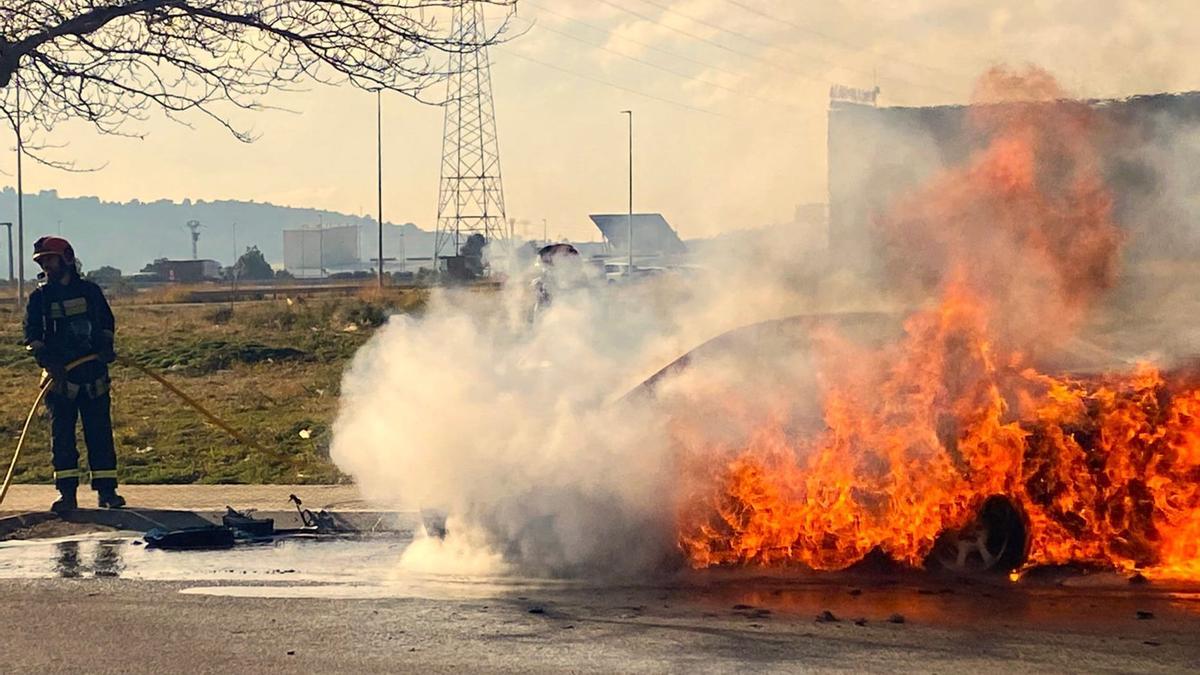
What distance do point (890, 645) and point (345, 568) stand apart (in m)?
3.61

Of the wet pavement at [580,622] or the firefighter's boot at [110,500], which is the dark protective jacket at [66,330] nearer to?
the firefighter's boot at [110,500]

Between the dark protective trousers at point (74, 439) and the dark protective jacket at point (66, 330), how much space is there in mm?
185

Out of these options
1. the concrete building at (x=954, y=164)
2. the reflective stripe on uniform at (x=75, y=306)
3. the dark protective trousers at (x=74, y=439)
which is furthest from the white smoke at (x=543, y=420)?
the reflective stripe on uniform at (x=75, y=306)

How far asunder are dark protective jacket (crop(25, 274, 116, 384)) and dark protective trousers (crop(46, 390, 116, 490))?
19 cm

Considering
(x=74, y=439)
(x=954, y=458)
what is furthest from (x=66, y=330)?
(x=954, y=458)

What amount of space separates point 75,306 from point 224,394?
7.66 m

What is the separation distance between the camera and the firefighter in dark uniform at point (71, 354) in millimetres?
10891

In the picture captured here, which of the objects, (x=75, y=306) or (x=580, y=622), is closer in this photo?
(x=580, y=622)

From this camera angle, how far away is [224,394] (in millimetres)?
18656

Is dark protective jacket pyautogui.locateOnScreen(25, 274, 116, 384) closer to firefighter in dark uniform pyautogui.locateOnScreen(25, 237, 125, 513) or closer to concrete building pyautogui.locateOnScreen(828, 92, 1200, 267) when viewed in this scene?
firefighter in dark uniform pyautogui.locateOnScreen(25, 237, 125, 513)

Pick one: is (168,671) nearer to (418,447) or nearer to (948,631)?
(418,447)

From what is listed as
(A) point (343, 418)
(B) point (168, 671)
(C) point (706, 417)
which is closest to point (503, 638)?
(B) point (168, 671)

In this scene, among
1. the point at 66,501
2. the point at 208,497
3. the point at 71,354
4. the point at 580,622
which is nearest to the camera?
the point at 580,622

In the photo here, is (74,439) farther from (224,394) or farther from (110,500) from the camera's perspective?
(224,394)
